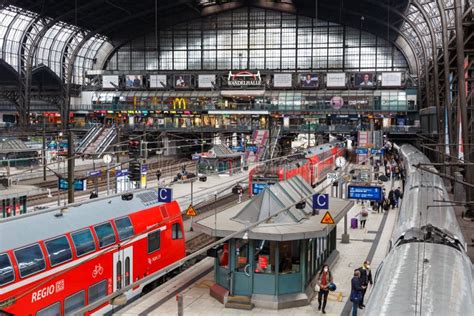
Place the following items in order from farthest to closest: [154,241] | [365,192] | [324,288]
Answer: [365,192] < [154,241] < [324,288]

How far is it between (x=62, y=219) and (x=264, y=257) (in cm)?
585

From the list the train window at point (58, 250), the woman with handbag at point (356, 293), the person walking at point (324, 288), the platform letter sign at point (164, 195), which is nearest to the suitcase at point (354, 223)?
the platform letter sign at point (164, 195)

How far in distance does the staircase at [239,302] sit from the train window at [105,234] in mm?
3783

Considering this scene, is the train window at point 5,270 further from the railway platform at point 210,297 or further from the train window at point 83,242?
the railway platform at point 210,297

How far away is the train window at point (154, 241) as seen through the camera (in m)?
17.5

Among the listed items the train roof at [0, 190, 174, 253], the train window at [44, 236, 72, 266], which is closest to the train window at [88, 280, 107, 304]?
the train window at [44, 236, 72, 266]

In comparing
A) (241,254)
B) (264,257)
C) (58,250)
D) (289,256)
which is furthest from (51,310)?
(289,256)

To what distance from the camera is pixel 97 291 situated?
1452 cm

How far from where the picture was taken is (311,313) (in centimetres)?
1590

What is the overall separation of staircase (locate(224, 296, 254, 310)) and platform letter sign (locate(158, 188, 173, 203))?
4249 millimetres

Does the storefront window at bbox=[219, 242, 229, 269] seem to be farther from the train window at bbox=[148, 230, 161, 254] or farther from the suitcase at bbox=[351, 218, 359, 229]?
the suitcase at bbox=[351, 218, 359, 229]

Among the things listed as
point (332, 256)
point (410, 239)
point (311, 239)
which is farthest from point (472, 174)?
point (410, 239)

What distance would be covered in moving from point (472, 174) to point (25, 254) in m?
22.9

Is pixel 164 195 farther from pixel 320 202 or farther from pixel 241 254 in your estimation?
pixel 320 202
